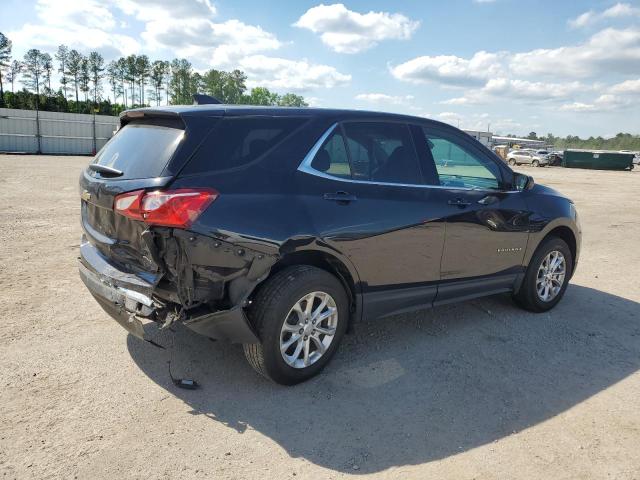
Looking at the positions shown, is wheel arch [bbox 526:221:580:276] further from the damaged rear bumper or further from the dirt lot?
the damaged rear bumper

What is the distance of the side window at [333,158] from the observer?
348 cm

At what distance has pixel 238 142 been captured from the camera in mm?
3215

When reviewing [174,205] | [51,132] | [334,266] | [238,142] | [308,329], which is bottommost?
[308,329]

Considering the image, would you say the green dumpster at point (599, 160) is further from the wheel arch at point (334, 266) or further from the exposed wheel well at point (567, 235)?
the wheel arch at point (334, 266)

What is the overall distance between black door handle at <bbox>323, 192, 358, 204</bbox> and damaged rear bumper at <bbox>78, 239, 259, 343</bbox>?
0.96m

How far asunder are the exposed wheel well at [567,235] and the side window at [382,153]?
2.07m

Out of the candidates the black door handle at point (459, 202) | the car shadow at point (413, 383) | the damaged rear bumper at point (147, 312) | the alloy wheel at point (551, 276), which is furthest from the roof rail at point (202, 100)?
the alloy wheel at point (551, 276)

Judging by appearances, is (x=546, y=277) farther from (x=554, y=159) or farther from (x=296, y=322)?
(x=554, y=159)

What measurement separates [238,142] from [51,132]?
33.6 m

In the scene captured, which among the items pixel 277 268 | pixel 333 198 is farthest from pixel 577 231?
pixel 277 268

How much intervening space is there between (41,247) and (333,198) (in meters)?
5.09

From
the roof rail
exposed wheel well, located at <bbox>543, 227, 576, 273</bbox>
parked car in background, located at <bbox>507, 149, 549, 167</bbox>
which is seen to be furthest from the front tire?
parked car in background, located at <bbox>507, 149, 549, 167</bbox>

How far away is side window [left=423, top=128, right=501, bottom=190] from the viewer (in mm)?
4219

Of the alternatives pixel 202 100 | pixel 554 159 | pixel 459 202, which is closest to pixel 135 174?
pixel 202 100
